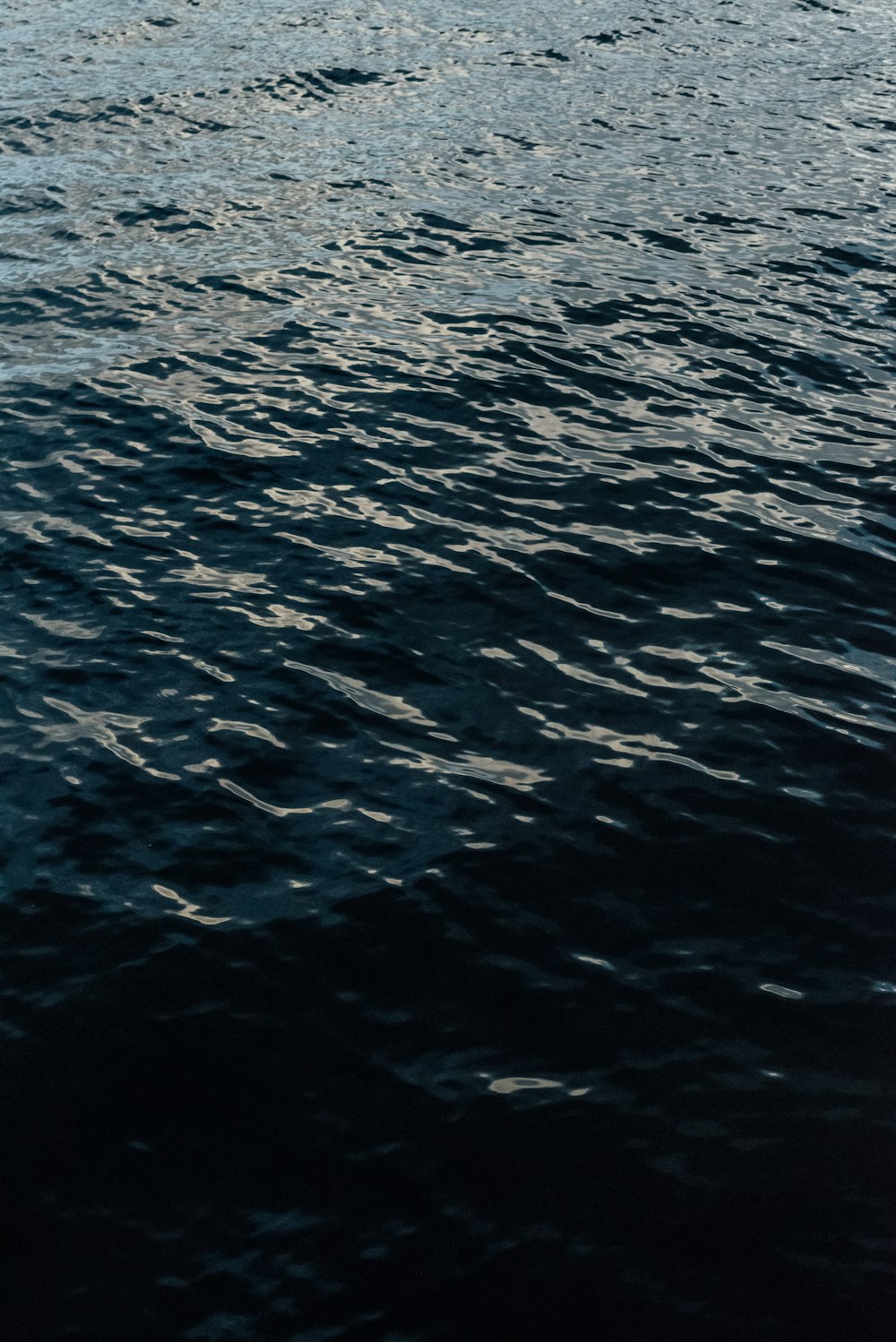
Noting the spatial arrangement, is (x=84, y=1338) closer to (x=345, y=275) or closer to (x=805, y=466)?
(x=805, y=466)

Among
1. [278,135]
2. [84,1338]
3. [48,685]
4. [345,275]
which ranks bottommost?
[84,1338]

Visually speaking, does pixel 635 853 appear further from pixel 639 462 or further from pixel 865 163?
pixel 865 163

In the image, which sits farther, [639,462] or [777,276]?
[777,276]

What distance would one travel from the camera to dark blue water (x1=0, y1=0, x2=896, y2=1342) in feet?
36.1

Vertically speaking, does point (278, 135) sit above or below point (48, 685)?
above

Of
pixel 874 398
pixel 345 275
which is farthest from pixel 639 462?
pixel 345 275

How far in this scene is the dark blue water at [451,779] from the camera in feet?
36.1

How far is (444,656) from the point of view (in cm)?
1880

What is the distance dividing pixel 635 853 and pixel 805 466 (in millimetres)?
11794

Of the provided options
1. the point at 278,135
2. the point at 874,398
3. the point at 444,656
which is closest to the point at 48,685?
the point at 444,656

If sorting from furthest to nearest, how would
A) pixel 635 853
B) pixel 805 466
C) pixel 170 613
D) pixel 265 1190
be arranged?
pixel 805 466, pixel 170 613, pixel 635 853, pixel 265 1190

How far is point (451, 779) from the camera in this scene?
16.4 meters

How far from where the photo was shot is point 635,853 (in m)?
15.2

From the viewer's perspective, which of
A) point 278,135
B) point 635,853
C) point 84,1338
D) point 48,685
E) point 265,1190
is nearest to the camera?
point 84,1338
